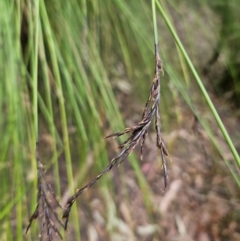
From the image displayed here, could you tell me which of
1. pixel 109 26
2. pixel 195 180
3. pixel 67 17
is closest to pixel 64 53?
pixel 67 17

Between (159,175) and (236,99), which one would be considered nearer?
(159,175)

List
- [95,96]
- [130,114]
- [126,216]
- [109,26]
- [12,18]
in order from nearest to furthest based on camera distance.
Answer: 1. [12,18]
2. [95,96]
3. [109,26]
4. [126,216]
5. [130,114]

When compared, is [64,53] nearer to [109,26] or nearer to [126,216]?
[109,26]

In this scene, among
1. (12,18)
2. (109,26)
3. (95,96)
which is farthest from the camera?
(109,26)

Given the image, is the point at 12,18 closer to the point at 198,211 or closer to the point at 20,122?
the point at 20,122

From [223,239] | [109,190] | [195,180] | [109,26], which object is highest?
[109,26]

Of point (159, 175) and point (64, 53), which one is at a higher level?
point (64, 53)
